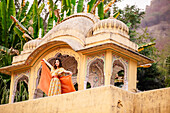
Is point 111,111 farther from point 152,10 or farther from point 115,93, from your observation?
point 152,10

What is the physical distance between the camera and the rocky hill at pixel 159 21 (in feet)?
124

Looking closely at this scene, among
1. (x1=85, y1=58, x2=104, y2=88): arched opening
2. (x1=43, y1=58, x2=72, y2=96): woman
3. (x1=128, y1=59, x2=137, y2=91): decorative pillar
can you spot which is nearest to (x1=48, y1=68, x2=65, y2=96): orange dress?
(x1=43, y1=58, x2=72, y2=96): woman

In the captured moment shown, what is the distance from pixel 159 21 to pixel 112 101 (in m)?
38.8

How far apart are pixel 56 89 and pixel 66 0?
11.3 metres

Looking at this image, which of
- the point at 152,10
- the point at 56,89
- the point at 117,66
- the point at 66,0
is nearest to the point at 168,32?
the point at 152,10

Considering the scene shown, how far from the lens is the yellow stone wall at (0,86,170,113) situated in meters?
5.79

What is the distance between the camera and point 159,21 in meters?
43.2

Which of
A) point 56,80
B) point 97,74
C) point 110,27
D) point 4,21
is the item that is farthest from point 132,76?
point 4,21

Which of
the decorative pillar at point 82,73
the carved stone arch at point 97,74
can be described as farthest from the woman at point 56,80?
the carved stone arch at point 97,74

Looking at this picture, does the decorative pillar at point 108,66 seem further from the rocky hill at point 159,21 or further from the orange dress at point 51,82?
the rocky hill at point 159,21

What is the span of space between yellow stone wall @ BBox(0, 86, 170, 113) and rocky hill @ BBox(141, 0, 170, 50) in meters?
30.3

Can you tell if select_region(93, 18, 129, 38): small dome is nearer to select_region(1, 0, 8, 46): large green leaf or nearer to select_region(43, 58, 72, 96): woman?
select_region(43, 58, 72, 96): woman

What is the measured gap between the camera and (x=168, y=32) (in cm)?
3950

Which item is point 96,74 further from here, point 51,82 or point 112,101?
point 112,101
